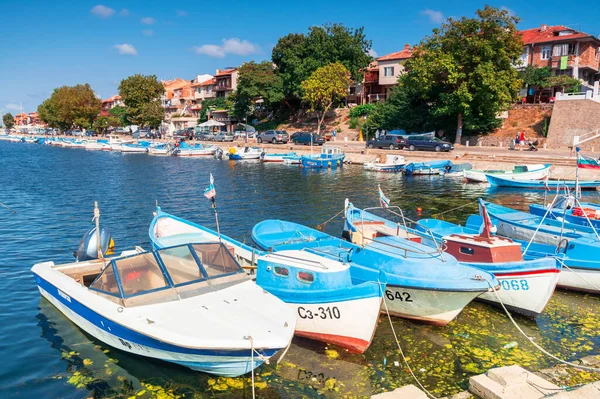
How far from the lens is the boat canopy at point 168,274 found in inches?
401

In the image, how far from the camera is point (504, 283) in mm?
13180

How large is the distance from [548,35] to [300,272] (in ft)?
218

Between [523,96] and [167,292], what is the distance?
6140 cm

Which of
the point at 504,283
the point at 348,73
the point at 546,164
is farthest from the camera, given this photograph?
the point at 348,73

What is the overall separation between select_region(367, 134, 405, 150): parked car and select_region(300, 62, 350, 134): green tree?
15305mm

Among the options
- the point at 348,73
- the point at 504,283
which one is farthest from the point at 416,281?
the point at 348,73

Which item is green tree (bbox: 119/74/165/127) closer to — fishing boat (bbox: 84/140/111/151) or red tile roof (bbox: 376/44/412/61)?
fishing boat (bbox: 84/140/111/151)

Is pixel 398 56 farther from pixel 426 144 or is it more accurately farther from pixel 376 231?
pixel 376 231

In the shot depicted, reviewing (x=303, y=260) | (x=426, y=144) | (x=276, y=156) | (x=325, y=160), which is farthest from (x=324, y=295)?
(x=276, y=156)

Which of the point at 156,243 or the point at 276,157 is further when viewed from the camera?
the point at 276,157

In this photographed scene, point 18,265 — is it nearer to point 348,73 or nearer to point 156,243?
point 156,243

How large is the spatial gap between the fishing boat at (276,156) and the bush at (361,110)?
58.2 feet

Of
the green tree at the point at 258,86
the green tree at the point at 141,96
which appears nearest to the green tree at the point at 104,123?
the green tree at the point at 141,96

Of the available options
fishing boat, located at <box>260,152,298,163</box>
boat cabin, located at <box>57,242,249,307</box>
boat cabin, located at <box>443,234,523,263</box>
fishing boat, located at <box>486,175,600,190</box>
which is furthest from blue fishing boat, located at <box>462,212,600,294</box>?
fishing boat, located at <box>260,152,298,163</box>
